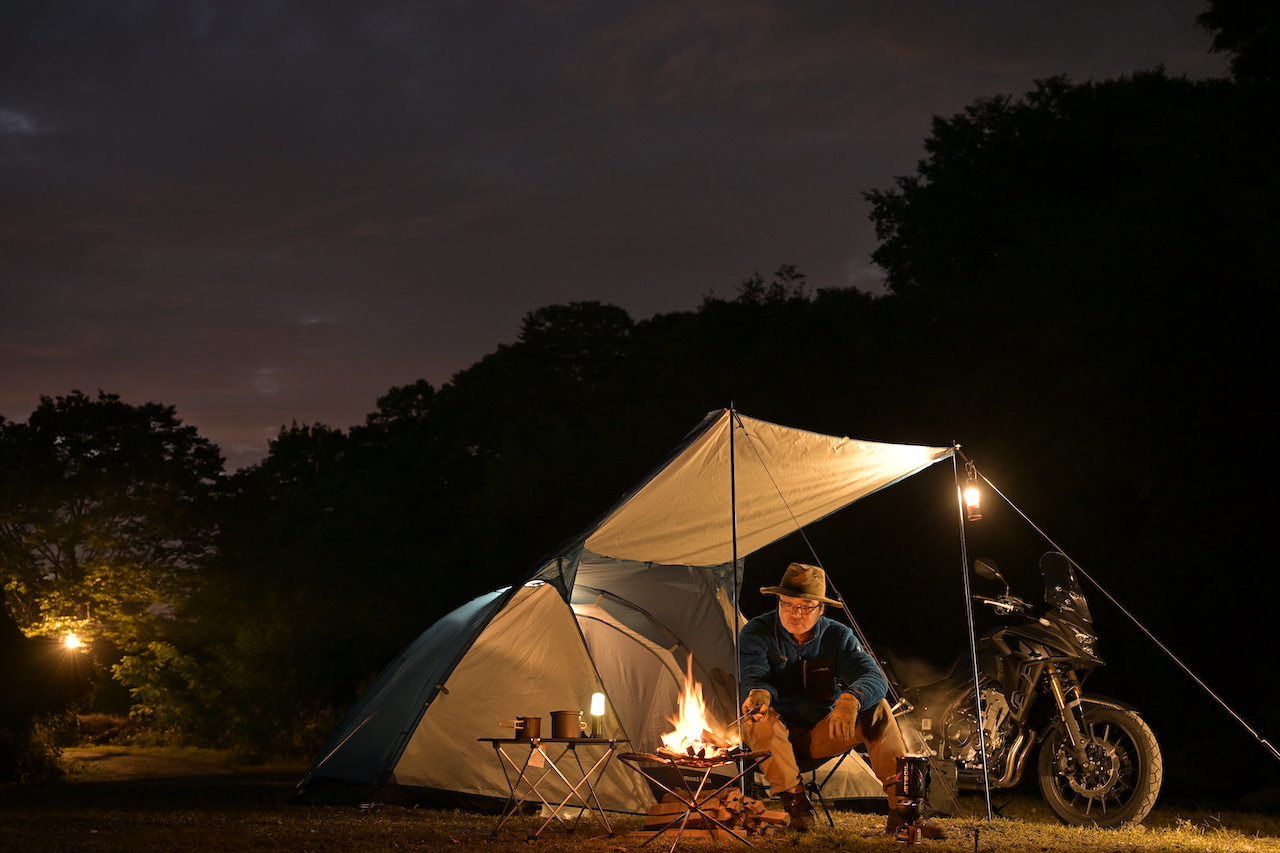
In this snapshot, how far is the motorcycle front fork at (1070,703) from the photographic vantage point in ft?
16.3

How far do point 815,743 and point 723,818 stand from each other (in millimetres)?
814

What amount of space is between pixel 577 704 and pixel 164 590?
10.2m

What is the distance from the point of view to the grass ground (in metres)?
4.14

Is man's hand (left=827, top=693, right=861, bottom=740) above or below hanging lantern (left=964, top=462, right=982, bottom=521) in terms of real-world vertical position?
below

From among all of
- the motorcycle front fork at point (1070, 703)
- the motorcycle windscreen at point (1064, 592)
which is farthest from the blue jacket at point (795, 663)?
the motorcycle windscreen at point (1064, 592)

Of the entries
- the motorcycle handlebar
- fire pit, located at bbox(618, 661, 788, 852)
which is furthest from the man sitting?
the motorcycle handlebar

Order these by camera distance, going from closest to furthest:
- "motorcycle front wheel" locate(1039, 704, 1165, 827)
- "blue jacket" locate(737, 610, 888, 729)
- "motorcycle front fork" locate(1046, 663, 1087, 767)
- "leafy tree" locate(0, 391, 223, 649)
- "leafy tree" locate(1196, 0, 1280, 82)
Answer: "motorcycle front wheel" locate(1039, 704, 1165, 827), "motorcycle front fork" locate(1046, 663, 1087, 767), "blue jacket" locate(737, 610, 888, 729), "leafy tree" locate(1196, 0, 1280, 82), "leafy tree" locate(0, 391, 223, 649)

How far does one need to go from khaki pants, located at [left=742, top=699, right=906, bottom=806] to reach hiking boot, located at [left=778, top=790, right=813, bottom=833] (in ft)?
0.12

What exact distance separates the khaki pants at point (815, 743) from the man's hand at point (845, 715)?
5 cm

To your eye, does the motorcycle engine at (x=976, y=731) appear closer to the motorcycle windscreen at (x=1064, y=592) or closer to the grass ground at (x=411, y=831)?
the grass ground at (x=411, y=831)

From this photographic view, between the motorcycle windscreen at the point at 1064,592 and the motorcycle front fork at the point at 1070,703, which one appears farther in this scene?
the motorcycle windscreen at the point at 1064,592

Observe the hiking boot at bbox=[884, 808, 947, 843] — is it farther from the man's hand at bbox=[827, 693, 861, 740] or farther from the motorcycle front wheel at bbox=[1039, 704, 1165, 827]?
the motorcycle front wheel at bbox=[1039, 704, 1165, 827]

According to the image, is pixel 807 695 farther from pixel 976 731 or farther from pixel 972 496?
pixel 972 496

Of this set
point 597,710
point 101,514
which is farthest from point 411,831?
point 101,514
